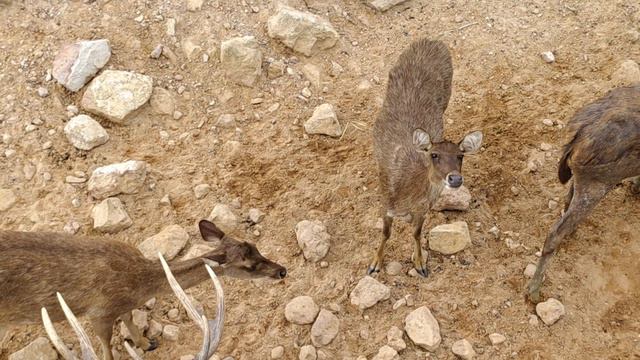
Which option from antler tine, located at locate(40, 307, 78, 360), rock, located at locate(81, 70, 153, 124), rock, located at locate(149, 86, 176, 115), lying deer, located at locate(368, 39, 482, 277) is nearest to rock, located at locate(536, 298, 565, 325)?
lying deer, located at locate(368, 39, 482, 277)

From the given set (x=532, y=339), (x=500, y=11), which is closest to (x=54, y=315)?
(x=532, y=339)

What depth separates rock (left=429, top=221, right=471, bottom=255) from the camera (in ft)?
17.4

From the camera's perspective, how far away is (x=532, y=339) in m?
4.82

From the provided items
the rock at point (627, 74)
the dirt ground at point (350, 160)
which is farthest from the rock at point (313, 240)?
the rock at point (627, 74)

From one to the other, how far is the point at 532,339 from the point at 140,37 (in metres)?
4.91

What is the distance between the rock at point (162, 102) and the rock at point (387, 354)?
10.6ft

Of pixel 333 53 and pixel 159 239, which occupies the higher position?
pixel 333 53

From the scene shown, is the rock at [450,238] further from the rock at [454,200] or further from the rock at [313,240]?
the rock at [313,240]

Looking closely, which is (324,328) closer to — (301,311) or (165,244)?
(301,311)

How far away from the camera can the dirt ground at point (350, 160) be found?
4.93 m

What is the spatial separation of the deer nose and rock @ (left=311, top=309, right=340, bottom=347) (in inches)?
58.1

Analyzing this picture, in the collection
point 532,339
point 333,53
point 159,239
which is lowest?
point 532,339

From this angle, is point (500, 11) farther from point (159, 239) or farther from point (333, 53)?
point (159, 239)

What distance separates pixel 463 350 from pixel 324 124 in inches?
105
